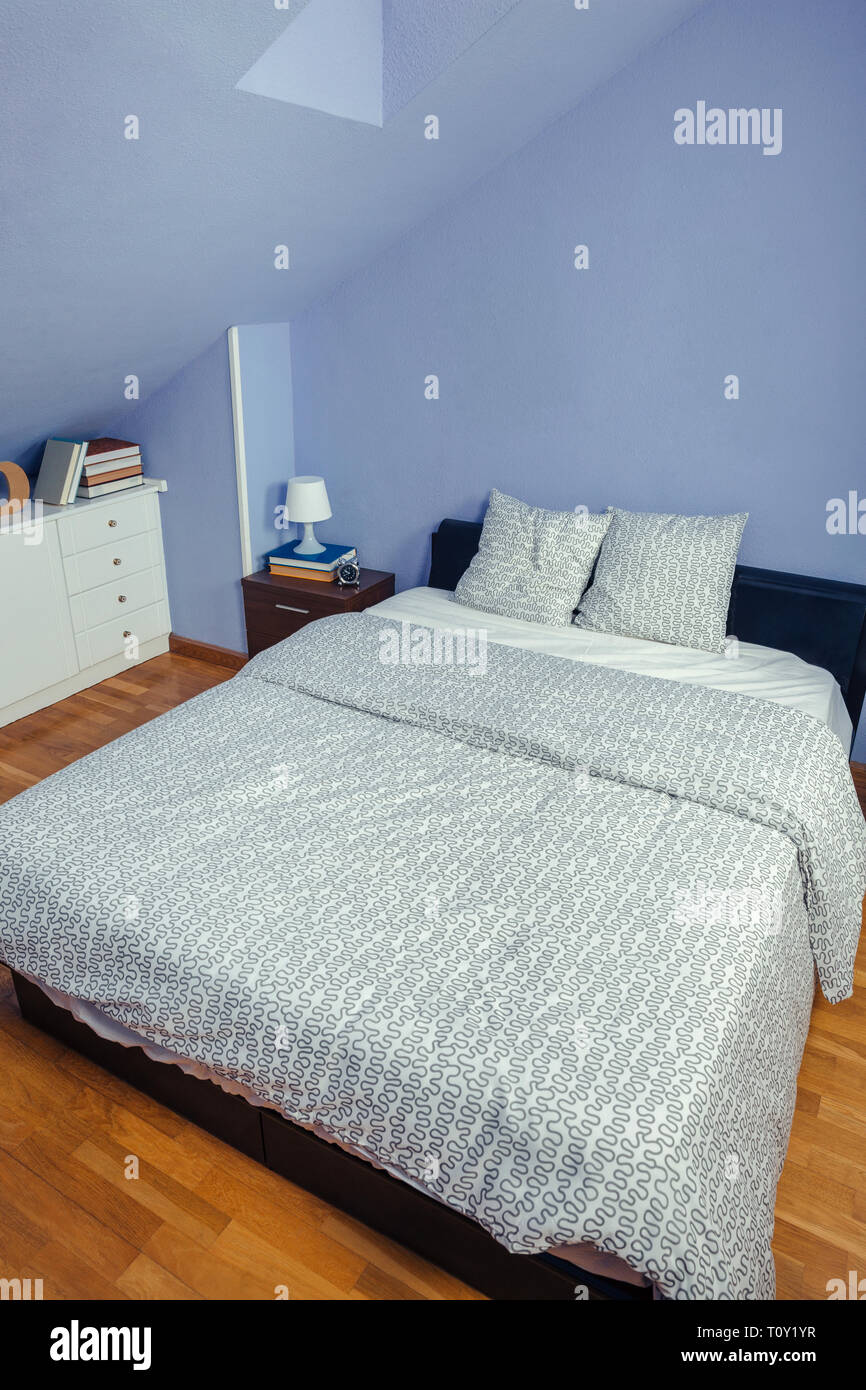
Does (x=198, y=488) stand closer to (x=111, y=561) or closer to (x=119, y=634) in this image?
(x=111, y=561)

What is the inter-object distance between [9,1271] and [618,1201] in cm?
115

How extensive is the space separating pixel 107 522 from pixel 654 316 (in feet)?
7.37

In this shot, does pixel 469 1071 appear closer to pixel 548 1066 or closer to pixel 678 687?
pixel 548 1066

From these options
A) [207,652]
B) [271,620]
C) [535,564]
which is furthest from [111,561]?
[535,564]

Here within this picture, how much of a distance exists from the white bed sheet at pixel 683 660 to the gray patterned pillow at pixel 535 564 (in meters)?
0.05

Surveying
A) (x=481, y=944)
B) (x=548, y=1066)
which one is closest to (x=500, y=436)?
Result: (x=481, y=944)

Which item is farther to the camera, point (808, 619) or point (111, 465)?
point (111, 465)

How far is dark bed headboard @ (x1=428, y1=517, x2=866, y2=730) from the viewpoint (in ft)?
9.62

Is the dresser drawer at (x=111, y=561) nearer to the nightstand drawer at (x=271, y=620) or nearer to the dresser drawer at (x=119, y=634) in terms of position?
the dresser drawer at (x=119, y=634)

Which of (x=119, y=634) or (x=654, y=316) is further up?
(x=654, y=316)

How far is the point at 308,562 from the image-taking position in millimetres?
3713

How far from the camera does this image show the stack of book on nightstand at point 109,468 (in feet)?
12.1

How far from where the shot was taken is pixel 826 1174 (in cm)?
191

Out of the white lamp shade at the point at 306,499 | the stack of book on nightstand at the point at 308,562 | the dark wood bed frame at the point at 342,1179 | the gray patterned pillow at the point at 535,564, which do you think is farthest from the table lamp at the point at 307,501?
the dark wood bed frame at the point at 342,1179
